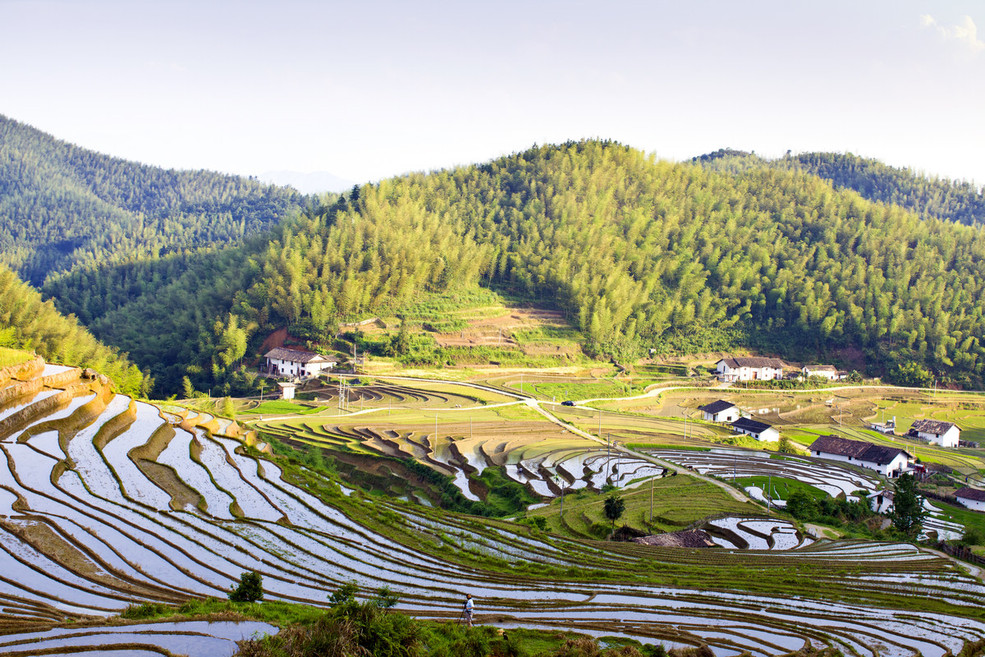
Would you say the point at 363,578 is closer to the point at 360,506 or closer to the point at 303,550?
the point at 303,550

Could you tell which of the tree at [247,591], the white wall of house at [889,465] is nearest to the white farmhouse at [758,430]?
the white wall of house at [889,465]

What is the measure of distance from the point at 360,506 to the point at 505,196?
84.8 m

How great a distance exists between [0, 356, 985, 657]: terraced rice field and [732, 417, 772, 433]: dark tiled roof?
97.2 ft

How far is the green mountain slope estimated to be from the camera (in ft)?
143

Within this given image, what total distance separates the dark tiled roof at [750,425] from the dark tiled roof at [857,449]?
381 cm

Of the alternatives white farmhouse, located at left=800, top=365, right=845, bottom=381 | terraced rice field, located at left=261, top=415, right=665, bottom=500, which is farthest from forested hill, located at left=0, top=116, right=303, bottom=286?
terraced rice field, located at left=261, top=415, right=665, bottom=500

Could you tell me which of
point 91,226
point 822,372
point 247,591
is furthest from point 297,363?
point 91,226

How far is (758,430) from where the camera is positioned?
5341 centimetres

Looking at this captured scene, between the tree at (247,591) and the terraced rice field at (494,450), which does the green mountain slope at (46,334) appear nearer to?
the terraced rice field at (494,450)

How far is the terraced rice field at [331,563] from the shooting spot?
43.0 feet

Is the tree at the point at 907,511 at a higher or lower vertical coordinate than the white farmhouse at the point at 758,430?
higher

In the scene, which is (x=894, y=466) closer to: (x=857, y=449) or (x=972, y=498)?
(x=857, y=449)

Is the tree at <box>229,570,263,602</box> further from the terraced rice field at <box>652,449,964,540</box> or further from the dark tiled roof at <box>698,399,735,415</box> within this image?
the dark tiled roof at <box>698,399,735,415</box>

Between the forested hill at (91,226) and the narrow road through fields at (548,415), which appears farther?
the forested hill at (91,226)
